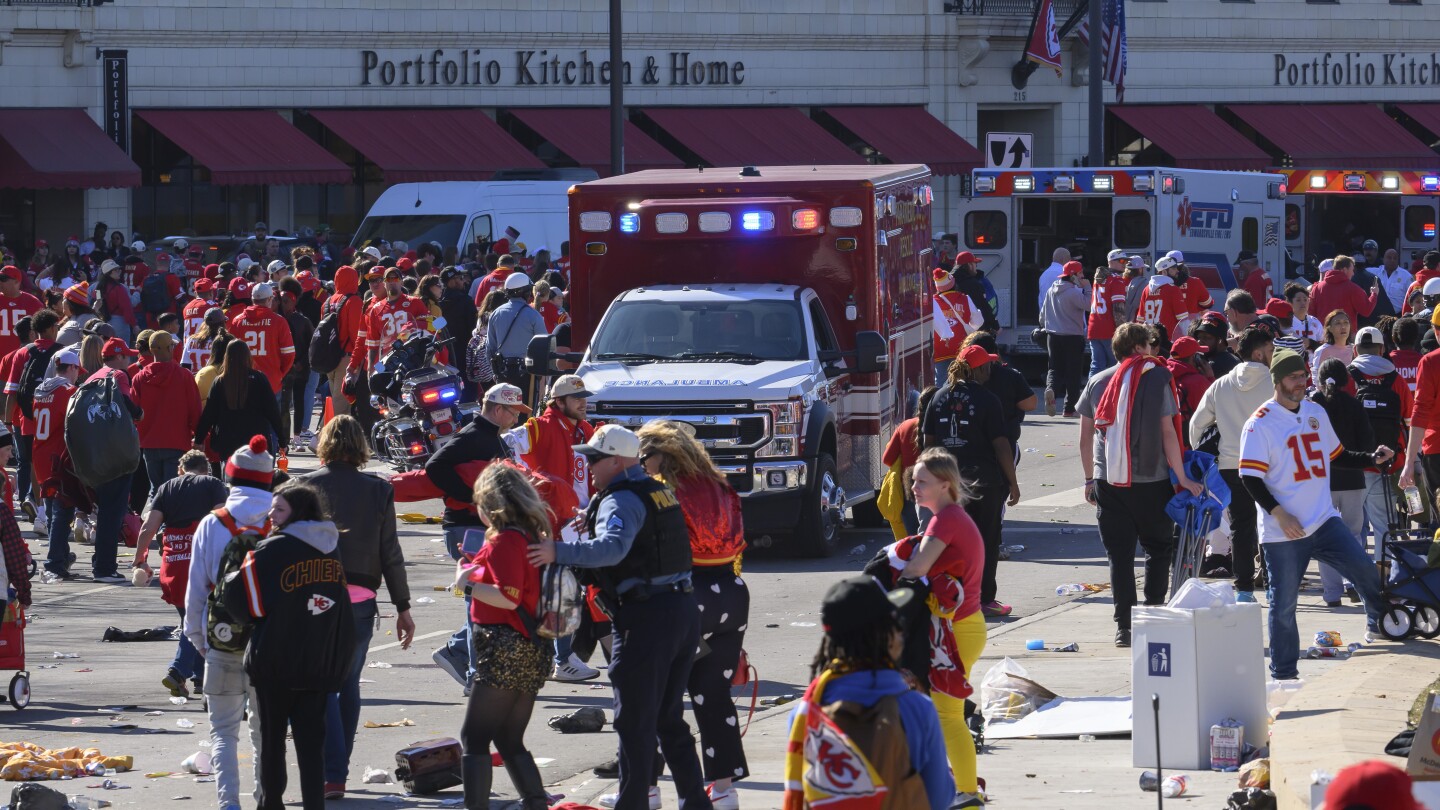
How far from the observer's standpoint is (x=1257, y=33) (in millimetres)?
52094

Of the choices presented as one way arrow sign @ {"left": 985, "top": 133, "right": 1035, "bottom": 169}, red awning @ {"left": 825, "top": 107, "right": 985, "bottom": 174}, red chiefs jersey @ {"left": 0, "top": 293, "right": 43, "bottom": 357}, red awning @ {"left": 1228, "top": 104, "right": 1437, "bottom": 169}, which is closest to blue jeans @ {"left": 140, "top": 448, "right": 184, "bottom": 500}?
red chiefs jersey @ {"left": 0, "top": 293, "right": 43, "bottom": 357}

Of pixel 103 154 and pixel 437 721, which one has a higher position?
pixel 103 154

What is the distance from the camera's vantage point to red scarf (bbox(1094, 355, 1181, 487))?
11992 mm

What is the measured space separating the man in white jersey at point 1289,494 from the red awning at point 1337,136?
138 ft

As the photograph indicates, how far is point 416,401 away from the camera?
16891 millimetres

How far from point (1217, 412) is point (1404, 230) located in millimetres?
25728

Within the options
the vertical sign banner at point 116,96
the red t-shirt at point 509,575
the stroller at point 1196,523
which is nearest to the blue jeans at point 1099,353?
the stroller at point 1196,523

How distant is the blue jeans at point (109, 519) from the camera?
14.9 metres

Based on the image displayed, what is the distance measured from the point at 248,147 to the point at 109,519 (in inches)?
940

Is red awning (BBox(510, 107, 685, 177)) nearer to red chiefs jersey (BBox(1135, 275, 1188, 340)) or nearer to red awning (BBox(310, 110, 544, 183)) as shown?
red awning (BBox(310, 110, 544, 183))

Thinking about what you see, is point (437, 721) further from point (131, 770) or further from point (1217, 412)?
point (1217, 412)

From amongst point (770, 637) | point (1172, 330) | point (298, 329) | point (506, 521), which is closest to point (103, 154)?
point (298, 329)

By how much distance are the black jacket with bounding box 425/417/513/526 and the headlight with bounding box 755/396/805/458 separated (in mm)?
4301

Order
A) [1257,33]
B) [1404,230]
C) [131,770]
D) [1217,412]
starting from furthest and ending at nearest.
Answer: [1257,33] → [1404,230] → [1217,412] → [131,770]
